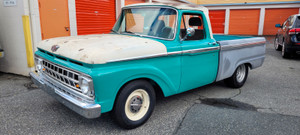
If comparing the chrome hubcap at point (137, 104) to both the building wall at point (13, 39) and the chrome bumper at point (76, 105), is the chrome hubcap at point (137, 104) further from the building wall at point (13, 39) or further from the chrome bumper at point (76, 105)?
the building wall at point (13, 39)

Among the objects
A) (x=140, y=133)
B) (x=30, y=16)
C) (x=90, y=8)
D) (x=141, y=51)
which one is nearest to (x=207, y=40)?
(x=141, y=51)

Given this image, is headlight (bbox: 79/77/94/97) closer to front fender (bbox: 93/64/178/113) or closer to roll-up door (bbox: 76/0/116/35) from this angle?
front fender (bbox: 93/64/178/113)

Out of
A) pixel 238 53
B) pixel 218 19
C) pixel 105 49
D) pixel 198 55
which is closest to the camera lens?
pixel 105 49

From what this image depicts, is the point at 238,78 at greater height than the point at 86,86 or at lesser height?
lesser

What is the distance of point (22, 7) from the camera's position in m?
5.43

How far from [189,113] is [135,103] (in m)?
1.09

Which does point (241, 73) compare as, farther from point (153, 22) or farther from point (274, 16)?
point (274, 16)

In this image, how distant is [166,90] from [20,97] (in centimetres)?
292

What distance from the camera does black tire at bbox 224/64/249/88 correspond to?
504 cm

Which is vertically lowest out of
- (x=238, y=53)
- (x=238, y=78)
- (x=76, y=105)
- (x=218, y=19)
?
(x=238, y=78)

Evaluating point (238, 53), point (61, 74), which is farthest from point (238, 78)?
point (61, 74)

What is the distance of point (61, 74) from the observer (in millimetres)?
3014

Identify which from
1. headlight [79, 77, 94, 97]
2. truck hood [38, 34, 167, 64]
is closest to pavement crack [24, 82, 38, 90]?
truck hood [38, 34, 167, 64]

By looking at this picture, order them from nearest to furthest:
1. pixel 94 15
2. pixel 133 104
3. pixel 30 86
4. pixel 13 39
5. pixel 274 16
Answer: pixel 133 104 → pixel 30 86 → pixel 13 39 → pixel 94 15 → pixel 274 16
